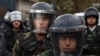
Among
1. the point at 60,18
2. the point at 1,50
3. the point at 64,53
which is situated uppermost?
the point at 60,18

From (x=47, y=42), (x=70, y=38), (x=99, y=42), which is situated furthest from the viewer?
(x=99, y=42)

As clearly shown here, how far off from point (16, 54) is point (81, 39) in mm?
1623

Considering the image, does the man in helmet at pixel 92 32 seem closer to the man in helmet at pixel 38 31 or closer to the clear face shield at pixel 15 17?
the clear face shield at pixel 15 17

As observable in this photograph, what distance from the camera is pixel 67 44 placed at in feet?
12.7

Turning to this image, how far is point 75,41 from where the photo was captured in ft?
12.9

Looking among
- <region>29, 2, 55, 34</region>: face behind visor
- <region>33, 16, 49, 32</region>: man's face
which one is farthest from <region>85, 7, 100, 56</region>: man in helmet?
<region>33, 16, 49, 32</region>: man's face

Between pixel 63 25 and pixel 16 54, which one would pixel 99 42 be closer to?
pixel 16 54

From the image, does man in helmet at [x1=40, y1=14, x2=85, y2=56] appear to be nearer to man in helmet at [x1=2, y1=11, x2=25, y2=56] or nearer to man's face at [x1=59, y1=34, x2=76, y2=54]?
man's face at [x1=59, y1=34, x2=76, y2=54]

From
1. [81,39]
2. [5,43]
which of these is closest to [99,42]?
[5,43]

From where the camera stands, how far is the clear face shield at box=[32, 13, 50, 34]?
5102mm

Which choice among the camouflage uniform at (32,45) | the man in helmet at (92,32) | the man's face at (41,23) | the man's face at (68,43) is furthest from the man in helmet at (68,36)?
the man in helmet at (92,32)

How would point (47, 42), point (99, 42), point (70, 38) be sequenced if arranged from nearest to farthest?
1. point (70, 38)
2. point (47, 42)
3. point (99, 42)

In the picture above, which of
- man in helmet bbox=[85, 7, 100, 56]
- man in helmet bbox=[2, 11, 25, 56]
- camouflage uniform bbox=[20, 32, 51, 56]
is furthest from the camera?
man in helmet bbox=[2, 11, 25, 56]

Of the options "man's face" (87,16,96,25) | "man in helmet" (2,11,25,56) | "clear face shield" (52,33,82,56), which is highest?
"clear face shield" (52,33,82,56)
